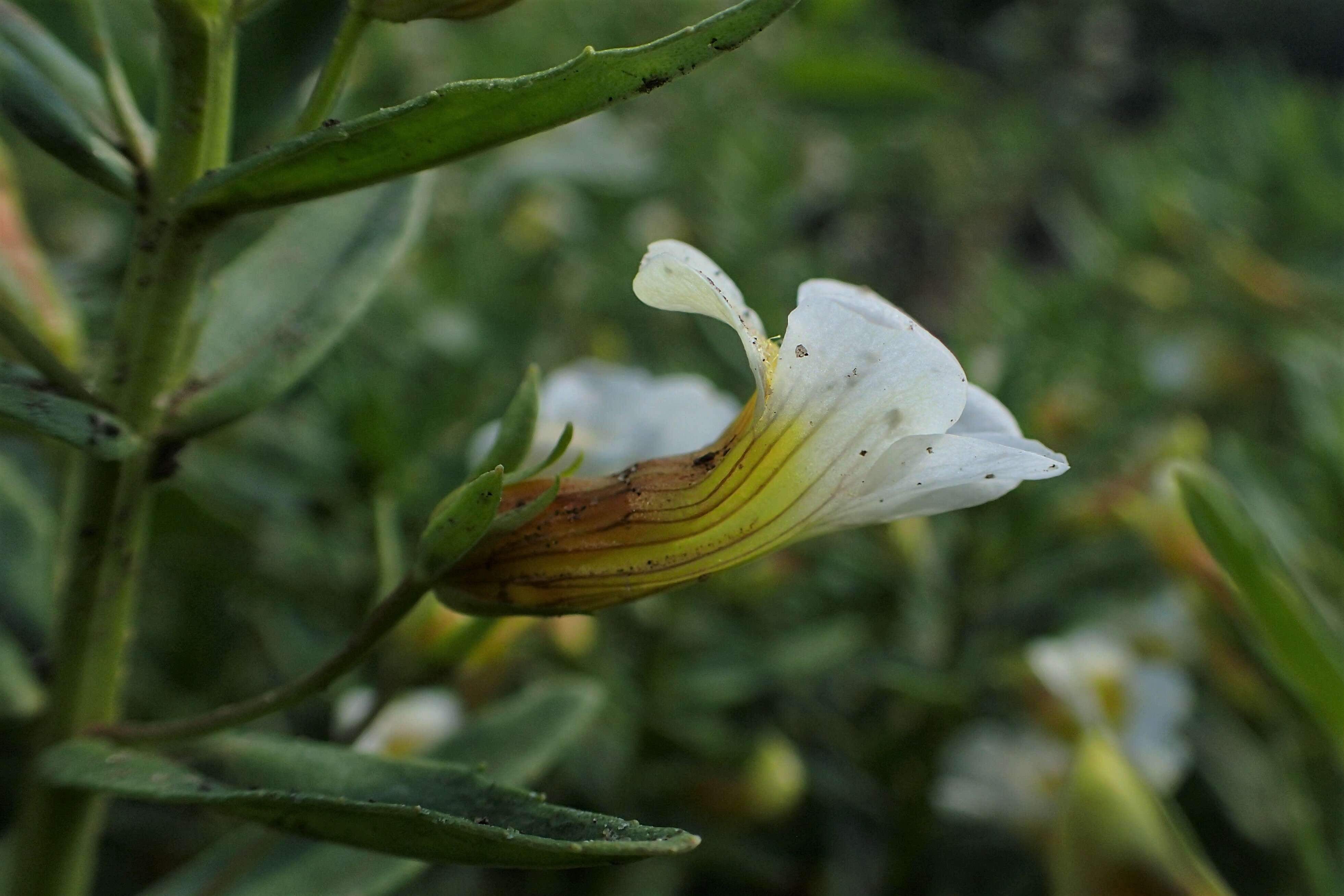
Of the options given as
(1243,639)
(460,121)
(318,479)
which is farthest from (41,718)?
(1243,639)

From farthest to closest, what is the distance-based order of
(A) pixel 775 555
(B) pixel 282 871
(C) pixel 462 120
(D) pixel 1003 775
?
(A) pixel 775 555 < (D) pixel 1003 775 < (B) pixel 282 871 < (C) pixel 462 120

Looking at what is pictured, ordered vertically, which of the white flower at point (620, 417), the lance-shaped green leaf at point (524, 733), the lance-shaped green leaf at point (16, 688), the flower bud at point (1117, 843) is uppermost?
the white flower at point (620, 417)

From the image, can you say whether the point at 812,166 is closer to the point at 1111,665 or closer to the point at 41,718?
the point at 1111,665

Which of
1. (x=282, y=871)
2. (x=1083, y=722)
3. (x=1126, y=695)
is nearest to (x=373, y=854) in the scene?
(x=282, y=871)

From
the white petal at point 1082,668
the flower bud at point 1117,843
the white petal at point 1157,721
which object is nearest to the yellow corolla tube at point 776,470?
the flower bud at point 1117,843

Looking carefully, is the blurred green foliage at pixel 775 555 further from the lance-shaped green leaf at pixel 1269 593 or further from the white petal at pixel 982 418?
the white petal at pixel 982 418

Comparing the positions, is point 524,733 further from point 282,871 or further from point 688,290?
point 688,290

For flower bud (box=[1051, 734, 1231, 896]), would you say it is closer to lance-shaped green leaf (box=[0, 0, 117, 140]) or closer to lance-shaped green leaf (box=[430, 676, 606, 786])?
lance-shaped green leaf (box=[430, 676, 606, 786])
